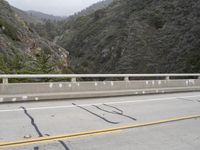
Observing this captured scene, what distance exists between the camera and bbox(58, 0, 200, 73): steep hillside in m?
49.4

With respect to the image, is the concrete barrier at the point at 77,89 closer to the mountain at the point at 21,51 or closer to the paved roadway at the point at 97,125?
the paved roadway at the point at 97,125

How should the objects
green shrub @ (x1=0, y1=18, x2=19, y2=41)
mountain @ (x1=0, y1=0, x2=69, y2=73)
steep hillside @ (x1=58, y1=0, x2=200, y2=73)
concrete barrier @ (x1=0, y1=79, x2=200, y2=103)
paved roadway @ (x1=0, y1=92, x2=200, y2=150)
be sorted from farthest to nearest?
steep hillside @ (x1=58, y1=0, x2=200, y2=73)
green shrub @ (x1=0, y1=18, x2=19, y2=41)
mountain @ (x1=0, y1=0, x2=69, y2=73)
concrete barrier @ (x1=0, y1=79, x2=200, y2=103)
paved roadway @ (x1=0, y1=92, x2=200, y2=150)

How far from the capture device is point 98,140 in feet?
22.8

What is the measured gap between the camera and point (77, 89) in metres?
13.3

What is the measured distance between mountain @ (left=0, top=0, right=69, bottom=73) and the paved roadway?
1448 centimetres

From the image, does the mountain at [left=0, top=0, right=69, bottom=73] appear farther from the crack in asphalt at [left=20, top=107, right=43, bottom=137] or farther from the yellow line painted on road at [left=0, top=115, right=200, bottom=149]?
the yellow line painted on road at [left=0, top=115, right=200, bottom=149]

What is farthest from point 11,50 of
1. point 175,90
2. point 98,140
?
point 98,140

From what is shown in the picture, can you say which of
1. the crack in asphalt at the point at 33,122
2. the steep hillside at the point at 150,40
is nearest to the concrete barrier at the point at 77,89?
the crack in asphalt at the point at 33,122

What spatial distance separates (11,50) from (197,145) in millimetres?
28386

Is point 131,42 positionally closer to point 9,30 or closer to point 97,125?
point 9,30

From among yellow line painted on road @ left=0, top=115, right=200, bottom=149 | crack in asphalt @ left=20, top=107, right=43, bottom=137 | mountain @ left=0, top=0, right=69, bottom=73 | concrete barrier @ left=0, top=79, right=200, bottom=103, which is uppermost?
mountain @ left=0, top=0, right=69, bottom=73

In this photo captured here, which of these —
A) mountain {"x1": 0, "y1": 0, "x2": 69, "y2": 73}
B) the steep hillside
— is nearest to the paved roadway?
mountain {"x1": 0, "y1": 0, "x2": 69, "y2": 73}

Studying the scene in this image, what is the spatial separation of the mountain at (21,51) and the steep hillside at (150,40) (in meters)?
14.3

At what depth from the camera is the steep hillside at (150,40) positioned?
49406 millimetres
